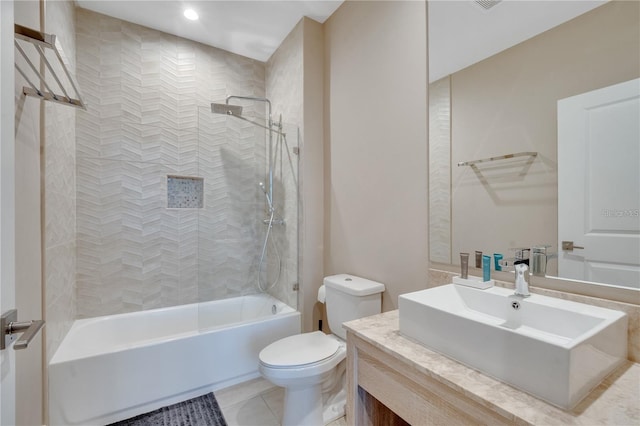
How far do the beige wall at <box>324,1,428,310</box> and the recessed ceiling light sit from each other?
1.07 meters

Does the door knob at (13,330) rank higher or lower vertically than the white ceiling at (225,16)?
lower

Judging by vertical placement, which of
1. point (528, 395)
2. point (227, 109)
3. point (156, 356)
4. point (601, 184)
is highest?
point (227, 109)

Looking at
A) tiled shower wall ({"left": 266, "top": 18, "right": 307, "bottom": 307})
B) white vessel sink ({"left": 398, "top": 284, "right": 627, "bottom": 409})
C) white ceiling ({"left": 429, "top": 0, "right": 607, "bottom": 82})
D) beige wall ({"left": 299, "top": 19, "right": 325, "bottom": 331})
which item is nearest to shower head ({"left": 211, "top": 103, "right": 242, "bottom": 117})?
tiled shower wall ({"left": 266, "top": 18, "right": 307, "bottom": 307})

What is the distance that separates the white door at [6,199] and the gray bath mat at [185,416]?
4.04 ft

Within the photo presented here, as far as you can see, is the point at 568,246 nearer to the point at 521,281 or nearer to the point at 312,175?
the point at 521,281

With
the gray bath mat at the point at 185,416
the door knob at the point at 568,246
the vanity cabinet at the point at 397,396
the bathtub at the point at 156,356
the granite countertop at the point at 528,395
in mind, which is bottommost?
the gray bath mat at the point at 185,416

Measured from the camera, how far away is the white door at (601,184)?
2.89 ft

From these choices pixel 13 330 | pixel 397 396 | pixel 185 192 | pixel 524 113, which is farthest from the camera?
pixel 185 192

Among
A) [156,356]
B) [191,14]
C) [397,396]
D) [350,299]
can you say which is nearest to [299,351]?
[350,299]

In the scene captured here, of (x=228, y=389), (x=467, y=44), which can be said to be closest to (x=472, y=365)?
(x=467, y=44)

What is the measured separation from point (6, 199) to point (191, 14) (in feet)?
7.19

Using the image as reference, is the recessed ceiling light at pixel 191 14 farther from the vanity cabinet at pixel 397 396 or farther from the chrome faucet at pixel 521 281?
the chrome faucet at pixel 521 281

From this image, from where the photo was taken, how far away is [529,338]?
0.68 m

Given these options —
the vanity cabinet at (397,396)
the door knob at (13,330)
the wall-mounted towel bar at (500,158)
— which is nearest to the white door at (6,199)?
the door knob at (13,330)
